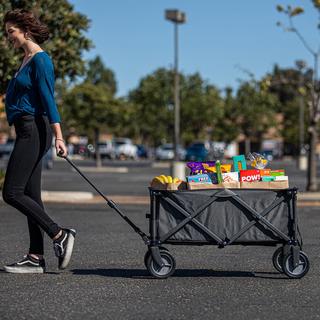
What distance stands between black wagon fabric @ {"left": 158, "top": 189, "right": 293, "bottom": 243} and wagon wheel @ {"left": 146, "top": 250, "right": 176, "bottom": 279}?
147 mm

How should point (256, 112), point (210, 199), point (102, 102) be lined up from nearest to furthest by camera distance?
point (210, 199) → point (102, 102) → point (256, 112)

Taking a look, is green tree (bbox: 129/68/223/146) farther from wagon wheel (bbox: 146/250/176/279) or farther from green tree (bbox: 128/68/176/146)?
wagon wheel (bbox: 146/250/176/279)

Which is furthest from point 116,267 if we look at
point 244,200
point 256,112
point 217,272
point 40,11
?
point 256,112

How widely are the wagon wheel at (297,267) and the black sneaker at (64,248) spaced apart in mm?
1635

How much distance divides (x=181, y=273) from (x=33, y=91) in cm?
186

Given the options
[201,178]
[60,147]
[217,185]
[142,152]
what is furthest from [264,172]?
[142,152]

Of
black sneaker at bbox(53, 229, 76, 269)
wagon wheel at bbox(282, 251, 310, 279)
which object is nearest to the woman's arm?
black sneaker at bbox(53, 229, 76, 269)

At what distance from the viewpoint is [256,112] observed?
A: 82.9m

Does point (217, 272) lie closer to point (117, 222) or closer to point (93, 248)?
point (93, 248)

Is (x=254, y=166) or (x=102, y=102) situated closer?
(x=254, y=166)

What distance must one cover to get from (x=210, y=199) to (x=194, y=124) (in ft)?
219

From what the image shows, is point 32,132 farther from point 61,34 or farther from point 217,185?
point 61,34

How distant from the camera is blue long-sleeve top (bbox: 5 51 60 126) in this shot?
6926mm

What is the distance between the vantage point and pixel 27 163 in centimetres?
699
